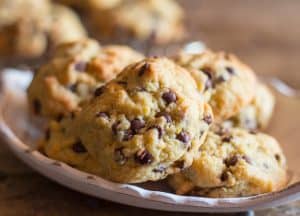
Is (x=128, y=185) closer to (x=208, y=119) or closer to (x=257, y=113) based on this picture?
(x=208, y=119)

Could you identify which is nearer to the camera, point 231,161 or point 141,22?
point 231,161

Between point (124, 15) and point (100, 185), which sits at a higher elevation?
point (100, 185)

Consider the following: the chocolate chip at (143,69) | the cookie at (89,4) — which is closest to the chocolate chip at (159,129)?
the chocolate chip at (143,69)

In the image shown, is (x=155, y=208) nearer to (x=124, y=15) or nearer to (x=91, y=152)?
(x=91, y=152)

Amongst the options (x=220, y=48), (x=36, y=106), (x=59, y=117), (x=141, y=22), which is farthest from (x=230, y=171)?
(x=220, y=48)

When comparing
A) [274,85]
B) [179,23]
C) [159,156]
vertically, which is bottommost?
[179,23]

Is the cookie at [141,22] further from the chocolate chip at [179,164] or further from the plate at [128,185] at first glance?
the chocolate chip at [179,164]

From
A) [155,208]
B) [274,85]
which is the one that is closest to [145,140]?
[155,208]
